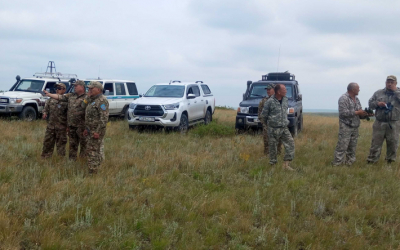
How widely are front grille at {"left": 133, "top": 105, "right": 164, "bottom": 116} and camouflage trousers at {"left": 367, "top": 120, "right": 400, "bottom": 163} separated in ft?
20.0

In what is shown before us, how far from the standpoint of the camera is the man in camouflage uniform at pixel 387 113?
748cm

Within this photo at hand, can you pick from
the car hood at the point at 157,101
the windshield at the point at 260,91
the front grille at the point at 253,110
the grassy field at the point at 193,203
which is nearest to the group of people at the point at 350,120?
the grassy field at the point at 193,203

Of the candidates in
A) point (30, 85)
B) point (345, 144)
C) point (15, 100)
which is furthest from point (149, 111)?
point (345, 144)

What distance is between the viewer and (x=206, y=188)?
19.4 feet

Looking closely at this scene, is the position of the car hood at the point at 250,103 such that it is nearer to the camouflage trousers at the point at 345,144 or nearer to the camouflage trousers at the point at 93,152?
the camouflage trousers at the point at 345,144

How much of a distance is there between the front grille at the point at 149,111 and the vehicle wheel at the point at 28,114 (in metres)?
4.26

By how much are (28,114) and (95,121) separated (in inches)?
333

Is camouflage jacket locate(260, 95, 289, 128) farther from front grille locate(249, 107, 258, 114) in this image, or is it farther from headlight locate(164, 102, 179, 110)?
headlight locate(164, 102, 179, 110)

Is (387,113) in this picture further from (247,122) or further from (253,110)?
(247,122)

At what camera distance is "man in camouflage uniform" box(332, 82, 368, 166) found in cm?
743

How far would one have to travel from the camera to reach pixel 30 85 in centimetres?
1409

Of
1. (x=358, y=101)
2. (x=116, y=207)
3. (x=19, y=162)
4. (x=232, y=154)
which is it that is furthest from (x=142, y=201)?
(x=358, y=101)

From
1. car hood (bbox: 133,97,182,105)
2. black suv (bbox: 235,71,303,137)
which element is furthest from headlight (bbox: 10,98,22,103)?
black suv (bbox: 235,71,303,137)

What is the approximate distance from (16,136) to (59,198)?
574 cm
